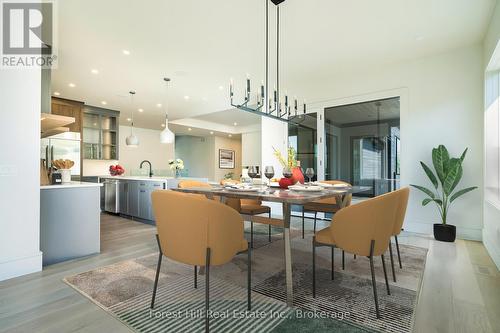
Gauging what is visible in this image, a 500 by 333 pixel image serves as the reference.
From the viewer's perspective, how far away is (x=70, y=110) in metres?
6.01

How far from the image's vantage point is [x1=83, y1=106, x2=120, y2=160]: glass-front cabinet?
6625 mm

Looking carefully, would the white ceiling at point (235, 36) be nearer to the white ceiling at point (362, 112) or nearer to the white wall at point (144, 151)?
the white ceiling at point (362, 112)

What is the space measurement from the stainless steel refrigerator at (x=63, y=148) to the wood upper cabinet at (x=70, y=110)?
209 mm

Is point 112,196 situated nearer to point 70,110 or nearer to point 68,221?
point 70,110

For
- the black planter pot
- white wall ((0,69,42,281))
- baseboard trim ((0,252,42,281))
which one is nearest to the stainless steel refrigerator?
white wall ((0,69,42,281))

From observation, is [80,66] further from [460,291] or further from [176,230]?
[460,291]

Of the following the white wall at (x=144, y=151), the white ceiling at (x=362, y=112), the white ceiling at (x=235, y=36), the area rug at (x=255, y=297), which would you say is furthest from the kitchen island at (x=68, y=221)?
the white wall at (x=144, y=151)

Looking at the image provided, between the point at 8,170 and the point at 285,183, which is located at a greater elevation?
the point at 8,170

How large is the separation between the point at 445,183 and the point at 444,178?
7cm

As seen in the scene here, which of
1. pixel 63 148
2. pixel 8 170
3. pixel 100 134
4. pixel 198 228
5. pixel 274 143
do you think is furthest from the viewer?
pixel 100 134

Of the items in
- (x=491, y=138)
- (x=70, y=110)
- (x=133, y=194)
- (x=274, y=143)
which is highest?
(x=70, y=110)

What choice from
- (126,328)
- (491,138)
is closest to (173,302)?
(126,328)

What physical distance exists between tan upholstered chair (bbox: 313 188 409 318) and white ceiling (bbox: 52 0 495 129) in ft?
6.99

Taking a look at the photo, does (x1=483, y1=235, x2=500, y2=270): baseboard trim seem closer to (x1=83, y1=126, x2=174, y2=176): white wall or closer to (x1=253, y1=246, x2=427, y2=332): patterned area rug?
(x1=253, y1=246, x2=427, y2=332): patterned area rug
